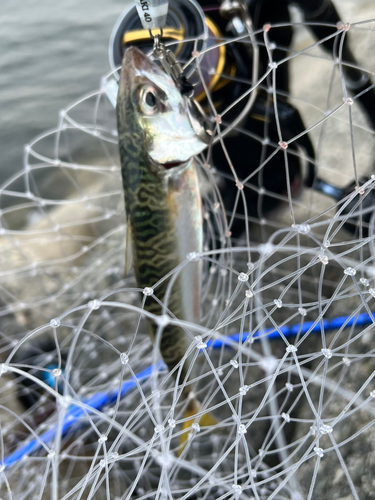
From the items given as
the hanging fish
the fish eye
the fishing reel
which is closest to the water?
the fishing reel

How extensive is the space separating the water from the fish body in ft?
11.5

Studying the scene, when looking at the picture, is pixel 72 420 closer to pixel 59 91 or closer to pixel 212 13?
pixel 212 13

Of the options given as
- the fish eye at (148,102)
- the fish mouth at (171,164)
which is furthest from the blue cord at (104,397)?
the fish eye at (148,102)

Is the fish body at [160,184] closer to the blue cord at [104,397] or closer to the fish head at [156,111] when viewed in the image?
the fish head at [156,111]

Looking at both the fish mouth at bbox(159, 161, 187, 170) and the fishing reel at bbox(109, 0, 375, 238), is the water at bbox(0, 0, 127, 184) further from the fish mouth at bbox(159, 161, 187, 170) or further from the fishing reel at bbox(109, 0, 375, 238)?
the fish mouth at bbox(159, 161, 187, 170)

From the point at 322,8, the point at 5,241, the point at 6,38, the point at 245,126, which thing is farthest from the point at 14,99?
the point at 322,8

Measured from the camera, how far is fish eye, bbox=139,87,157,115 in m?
1.08

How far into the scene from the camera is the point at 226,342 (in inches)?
40.9

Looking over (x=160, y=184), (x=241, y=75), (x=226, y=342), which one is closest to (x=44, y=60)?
(x=241, y=75)

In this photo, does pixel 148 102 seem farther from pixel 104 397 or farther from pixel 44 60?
pixel 44 60

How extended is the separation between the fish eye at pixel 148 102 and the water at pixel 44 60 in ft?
11.8

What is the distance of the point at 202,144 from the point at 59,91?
14.1 ft

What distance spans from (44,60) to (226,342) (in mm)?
5125

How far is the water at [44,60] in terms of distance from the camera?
4.50 meters
